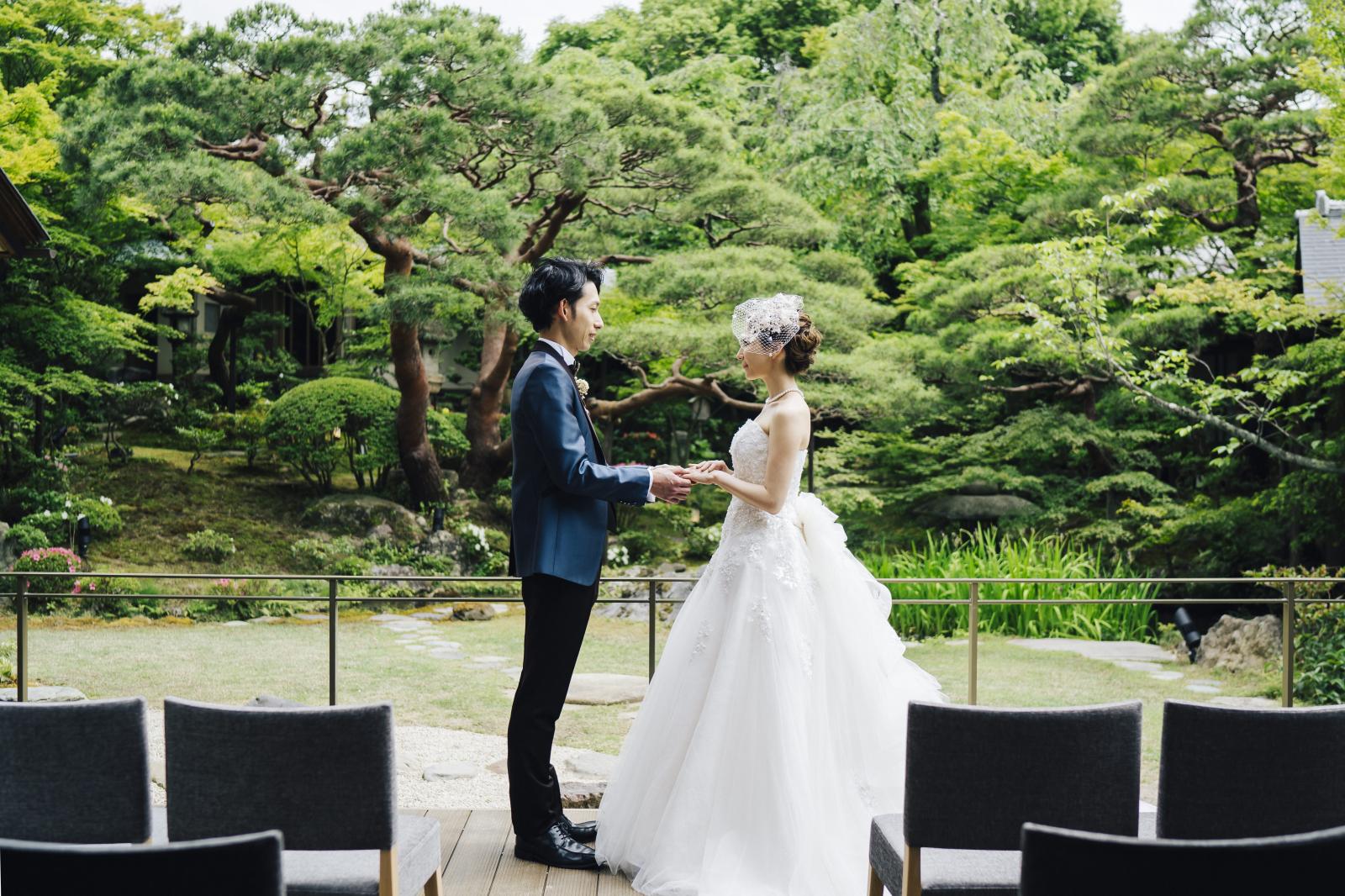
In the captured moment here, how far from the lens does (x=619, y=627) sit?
10906mm

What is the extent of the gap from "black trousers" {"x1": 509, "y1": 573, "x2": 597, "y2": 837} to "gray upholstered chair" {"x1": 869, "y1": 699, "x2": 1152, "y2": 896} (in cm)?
109

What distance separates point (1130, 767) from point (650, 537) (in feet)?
35.6

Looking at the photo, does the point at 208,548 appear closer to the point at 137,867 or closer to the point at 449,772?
the point at 449,772

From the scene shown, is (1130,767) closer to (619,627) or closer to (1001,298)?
(619,627)

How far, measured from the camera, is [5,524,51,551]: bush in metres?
10.9

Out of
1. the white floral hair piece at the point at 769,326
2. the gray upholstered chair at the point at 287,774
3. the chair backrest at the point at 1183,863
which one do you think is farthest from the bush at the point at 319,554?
the chair backrest at the point at 1183,863

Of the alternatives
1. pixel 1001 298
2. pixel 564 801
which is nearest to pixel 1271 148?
pixel 1001 298

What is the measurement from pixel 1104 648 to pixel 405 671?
5.66 metres

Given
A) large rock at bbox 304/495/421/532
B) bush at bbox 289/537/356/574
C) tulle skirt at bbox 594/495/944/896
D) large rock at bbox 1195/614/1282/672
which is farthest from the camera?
large rock at bbox 304/495/421/532

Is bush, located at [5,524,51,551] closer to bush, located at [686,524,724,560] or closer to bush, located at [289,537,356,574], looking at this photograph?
bush, located at [289,537,356,574]

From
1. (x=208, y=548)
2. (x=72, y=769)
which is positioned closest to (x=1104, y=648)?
(x=208, y=548)

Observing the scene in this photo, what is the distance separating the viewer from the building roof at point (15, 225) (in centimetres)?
586

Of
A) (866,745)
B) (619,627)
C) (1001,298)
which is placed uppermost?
(1001,298)

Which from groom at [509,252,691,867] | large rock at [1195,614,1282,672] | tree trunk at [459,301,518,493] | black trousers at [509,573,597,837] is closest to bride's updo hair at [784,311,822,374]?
groom at [509,252,691,867]
